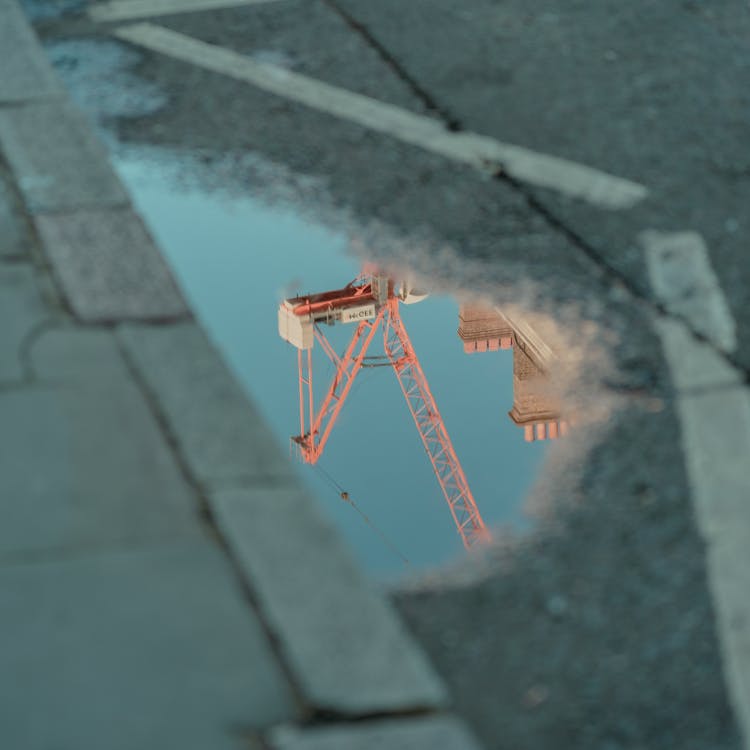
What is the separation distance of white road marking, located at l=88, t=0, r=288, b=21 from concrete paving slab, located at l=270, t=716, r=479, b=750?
14.5ft

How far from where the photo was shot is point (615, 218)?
4305 mm

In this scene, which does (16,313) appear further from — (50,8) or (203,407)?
(50,8)

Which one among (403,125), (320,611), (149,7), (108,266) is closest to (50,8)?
(149,7)

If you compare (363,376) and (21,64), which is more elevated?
(21,64)

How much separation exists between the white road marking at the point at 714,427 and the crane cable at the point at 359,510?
2.30ft

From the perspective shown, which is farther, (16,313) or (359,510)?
(16,313)

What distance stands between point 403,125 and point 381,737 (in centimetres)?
308

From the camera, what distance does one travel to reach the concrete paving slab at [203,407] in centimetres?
306

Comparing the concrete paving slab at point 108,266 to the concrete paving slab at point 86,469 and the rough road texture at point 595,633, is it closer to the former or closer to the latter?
the concrete paving slab at point 86,469

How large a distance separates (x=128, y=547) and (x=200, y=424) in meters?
0.48

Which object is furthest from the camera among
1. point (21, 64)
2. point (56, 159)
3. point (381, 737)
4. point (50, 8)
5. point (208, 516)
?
point (50, 8)

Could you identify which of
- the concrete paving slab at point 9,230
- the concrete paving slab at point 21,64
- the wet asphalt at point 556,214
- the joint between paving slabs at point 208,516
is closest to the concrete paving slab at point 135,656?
the joint between paving slabs at point 208,516

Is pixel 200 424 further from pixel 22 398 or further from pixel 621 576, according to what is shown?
pixel 621 576

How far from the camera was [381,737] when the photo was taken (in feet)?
7.70
